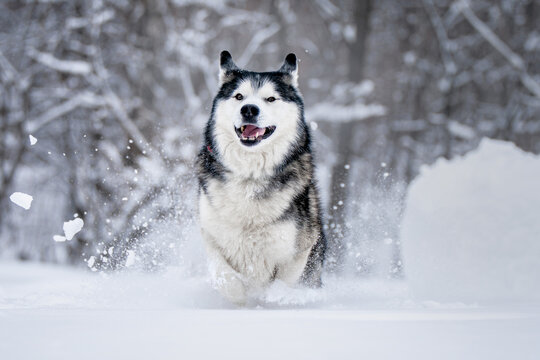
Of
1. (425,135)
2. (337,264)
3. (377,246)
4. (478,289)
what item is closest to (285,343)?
(478,289)

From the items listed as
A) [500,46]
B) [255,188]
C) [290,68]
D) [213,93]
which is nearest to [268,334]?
[255,188]

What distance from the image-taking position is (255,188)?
3.75 m

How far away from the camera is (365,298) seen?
430 centimetres

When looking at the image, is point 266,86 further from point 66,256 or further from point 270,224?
point 66,256

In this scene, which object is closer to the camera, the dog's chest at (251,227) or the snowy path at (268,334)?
the snowy path at (268,334)

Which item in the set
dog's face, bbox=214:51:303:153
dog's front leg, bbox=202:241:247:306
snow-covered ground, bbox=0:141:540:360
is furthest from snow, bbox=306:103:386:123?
dog's front leg, bbox=202:241:247:306

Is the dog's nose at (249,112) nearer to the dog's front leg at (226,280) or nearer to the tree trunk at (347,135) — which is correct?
the dog's front leg at (226,280)

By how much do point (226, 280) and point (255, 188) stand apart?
0.67m

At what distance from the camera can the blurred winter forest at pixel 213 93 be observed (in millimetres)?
8648

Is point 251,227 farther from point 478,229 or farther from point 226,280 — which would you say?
point 478,229

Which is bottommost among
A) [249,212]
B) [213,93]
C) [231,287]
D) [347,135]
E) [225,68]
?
[231,287]

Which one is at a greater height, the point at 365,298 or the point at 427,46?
the point at 427,46

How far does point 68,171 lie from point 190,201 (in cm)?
581

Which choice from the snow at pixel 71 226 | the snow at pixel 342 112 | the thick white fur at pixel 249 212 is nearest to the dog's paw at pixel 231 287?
the thick white fur at pixel 249 212
